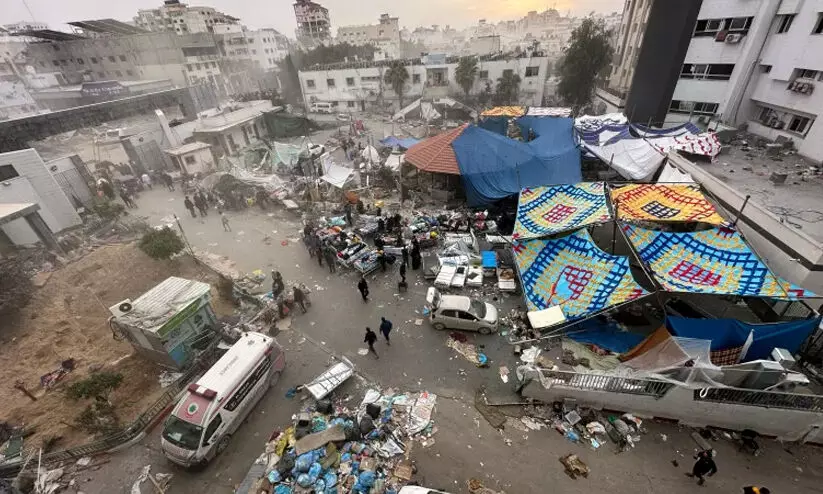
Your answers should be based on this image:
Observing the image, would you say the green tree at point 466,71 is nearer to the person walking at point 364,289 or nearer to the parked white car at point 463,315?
the person walking at point 364,289

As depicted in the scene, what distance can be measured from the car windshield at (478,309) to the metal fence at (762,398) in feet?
18.4

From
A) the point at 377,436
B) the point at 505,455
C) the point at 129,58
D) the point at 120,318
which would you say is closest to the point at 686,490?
the point at 505,455

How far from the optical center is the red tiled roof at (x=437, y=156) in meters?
18.3

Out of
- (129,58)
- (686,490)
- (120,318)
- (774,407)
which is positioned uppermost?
(129,58)

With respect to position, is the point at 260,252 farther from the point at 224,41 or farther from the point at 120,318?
the point at 224,41

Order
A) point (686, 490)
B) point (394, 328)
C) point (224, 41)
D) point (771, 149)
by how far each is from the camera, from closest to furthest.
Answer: point (686, 490)
point (394, 328)
point (771, 149)
point (224, 41)

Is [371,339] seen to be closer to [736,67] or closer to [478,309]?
[478,309]

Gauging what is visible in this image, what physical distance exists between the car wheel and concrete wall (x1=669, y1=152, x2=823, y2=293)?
655 inches

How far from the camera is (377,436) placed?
841 centimetres

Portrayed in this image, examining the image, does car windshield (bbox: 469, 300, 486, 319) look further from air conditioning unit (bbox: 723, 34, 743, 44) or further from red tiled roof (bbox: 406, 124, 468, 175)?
air conditioning unit (bbox: 723, 34, 743, 44)

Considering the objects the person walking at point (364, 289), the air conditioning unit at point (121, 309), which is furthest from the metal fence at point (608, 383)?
the air conditioning unit at point (121, 309)

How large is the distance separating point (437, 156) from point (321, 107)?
3251cm

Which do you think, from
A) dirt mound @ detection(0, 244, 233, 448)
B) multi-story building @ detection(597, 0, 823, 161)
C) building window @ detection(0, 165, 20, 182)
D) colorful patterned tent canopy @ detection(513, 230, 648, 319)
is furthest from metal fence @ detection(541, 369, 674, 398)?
building window @ detection(0, 165, 20, 182)

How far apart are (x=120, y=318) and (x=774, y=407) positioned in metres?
17.1
